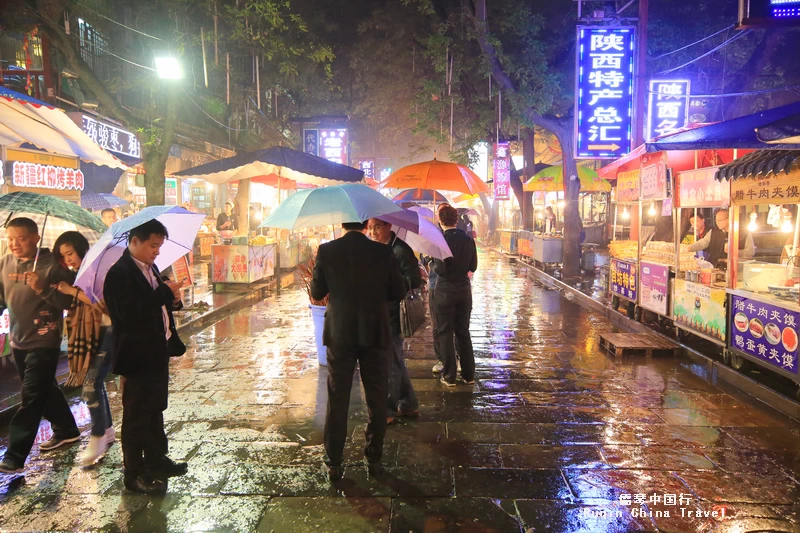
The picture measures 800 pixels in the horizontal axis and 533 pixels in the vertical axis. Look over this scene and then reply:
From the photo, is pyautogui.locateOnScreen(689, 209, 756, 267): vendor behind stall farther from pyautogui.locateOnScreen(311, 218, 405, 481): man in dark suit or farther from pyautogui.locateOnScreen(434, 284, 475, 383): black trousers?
pyautogui.locateOnScreen(311, 218, 405, 481): man in dark suit

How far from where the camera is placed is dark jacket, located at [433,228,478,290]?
611 cm

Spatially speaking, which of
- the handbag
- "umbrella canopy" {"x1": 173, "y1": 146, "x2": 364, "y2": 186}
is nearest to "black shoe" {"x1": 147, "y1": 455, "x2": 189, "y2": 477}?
the handbag

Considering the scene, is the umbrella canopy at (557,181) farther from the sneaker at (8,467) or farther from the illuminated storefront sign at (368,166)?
the illuminated storefront sign at (368,166)

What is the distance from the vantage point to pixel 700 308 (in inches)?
305

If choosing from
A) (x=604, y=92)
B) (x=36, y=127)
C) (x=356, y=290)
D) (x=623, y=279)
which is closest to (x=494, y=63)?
(x=604, y=92)

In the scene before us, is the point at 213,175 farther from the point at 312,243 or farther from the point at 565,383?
the point at 565,383

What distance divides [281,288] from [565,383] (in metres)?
9.83

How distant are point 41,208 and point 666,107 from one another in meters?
13.6

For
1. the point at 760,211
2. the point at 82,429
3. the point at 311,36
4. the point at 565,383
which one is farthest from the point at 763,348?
the point at 311,36

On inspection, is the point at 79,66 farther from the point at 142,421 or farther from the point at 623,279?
the point at 623,279

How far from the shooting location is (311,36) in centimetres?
2438

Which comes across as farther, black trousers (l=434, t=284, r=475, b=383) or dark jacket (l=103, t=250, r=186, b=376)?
black trousers (l=434, t=284, r=475, b=383)

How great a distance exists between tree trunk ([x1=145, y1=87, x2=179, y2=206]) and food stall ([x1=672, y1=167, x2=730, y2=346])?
9.89 meters

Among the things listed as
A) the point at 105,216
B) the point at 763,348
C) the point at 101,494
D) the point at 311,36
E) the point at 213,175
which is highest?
the point at 311,36
